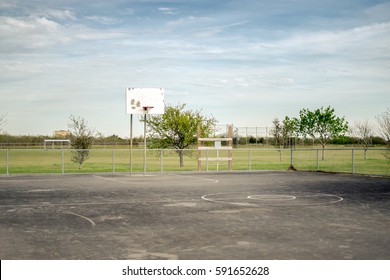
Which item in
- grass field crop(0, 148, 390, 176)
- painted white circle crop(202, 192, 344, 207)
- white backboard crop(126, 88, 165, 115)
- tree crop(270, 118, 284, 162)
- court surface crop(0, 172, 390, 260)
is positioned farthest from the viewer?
tree crop(270, 118, 284, 162)

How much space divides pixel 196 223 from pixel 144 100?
16.1 meters

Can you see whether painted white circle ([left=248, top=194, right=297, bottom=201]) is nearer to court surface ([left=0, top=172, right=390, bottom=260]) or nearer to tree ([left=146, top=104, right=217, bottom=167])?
court surface ([left=0, top=172, right=390, bottom=260])

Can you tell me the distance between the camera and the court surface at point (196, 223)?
745cm

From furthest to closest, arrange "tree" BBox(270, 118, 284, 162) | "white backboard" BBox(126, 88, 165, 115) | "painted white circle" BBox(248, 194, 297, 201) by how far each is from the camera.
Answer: "tree" BBox(270, 118, 284, 162) → "white backboard" BBox(126, 88, 165, 115) → "painted white circle" BBox(248, 194, 297, 201)

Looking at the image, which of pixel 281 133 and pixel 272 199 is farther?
pixel 281 133

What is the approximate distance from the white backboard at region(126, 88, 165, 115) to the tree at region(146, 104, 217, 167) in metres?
10.7

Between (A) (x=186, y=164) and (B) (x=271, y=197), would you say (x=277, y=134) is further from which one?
(B) (x=271, y=197)

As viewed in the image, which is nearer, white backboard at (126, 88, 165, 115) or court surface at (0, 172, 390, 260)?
court surface at (0, 172, 390, 260)

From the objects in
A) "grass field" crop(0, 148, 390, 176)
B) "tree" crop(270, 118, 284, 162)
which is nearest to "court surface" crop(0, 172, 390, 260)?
"grass field" crop(0, 148, 390, 176)

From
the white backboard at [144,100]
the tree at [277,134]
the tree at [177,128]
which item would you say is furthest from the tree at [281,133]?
the white backboard at [144,100]

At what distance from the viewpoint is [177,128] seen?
36.9 metres

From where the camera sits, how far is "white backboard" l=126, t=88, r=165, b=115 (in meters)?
25.2

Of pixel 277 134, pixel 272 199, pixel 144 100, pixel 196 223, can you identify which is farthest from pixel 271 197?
pixel 277 134
